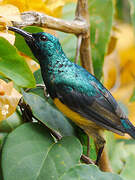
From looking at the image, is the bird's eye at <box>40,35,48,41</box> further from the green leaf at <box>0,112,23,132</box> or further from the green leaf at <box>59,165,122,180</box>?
the green leaf at <box>59,165,122,180</box>

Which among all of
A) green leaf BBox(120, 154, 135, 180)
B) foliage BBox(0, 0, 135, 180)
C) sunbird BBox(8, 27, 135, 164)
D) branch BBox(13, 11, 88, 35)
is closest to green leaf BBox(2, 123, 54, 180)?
foliage BBox(0, 0, 135, 180)

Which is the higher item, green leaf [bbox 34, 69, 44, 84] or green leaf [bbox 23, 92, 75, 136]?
green leaf [bbox 34, 69, 44, 84]

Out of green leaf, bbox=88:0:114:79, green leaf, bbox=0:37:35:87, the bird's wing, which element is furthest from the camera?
green leaf, bbox=88:0:114:79

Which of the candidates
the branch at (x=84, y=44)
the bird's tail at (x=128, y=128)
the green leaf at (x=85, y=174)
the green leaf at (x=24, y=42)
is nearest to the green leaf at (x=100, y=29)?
the branch at (x=84, y=44)

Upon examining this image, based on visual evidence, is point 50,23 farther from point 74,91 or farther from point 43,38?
point 74,91

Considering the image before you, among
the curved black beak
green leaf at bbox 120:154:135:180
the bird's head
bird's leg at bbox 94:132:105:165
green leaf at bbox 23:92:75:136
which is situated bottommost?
green leaf at bbox 120:154:135:180

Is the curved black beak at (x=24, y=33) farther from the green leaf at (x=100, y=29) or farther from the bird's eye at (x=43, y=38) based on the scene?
the green leaf at (x=100, y=29)

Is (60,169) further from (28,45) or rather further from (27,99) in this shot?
(28,45)
